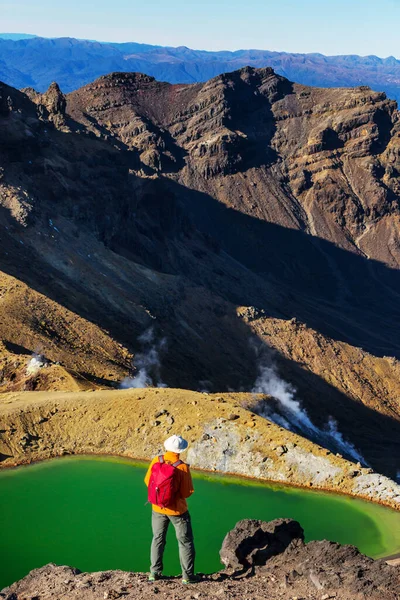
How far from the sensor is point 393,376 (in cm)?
7681

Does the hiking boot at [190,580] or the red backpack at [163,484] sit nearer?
the red backpack at [163,484]

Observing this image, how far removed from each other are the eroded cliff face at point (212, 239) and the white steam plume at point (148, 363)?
0.69 metres

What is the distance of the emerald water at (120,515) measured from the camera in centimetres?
1878

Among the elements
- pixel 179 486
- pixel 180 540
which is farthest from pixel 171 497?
pixel 180 540

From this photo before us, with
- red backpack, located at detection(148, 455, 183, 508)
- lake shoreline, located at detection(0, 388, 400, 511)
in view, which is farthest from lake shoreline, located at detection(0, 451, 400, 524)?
red backpack, located at detection(148, 455, 183, 508)

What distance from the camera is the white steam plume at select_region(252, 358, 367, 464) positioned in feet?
124

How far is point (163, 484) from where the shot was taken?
14.5 meters

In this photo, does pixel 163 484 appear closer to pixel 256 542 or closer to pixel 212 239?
pixel 256 542

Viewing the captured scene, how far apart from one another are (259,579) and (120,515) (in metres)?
6.73

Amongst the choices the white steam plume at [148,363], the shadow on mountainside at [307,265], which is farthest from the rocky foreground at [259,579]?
the shadow on mountainside at [307,265]

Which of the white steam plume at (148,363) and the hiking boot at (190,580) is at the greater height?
the hiking boot at (190,580)

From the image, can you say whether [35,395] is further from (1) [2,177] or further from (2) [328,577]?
(1) [2,177]

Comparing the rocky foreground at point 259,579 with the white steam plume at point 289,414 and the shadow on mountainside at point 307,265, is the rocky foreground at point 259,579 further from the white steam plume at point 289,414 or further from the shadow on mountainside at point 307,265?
the shadow on mountainside at point 307,265

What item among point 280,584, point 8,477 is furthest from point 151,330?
point 280,584
